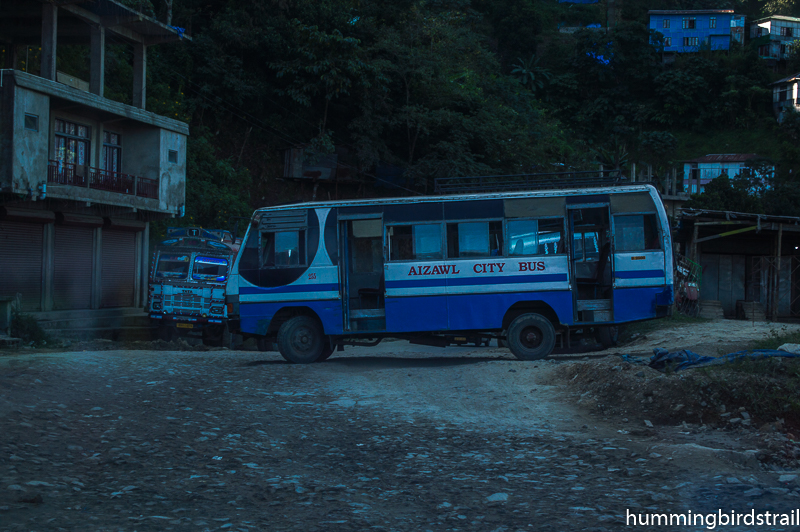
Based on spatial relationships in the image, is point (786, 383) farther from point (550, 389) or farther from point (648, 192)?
point (648, 192)

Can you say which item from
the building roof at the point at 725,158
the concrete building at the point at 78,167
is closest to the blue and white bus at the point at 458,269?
the concrete building at the point at 78,167

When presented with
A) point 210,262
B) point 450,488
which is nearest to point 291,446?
point 450,488

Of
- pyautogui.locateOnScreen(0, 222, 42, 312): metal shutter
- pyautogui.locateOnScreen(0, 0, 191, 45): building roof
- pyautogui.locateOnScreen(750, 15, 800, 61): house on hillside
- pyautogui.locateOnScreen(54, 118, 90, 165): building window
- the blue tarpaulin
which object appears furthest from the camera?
pyautogui.locateOnScreen(750, 15, 800, 61): house on hillside

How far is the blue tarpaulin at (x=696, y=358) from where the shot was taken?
28.8ft

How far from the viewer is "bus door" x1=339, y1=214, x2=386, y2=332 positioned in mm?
12992

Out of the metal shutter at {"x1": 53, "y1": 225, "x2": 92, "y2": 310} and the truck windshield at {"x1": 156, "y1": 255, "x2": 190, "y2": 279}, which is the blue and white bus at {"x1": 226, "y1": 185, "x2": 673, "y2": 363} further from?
the metal shutter at {"x1": 53, "y1": 225, "x2": 92, "y2": 310}

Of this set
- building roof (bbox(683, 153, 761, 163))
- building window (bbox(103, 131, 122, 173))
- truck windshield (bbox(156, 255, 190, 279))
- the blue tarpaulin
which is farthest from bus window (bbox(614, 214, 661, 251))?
building roof (bbox(683, 153, 761, 163))

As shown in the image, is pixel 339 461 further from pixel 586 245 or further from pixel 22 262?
pixel 22 262

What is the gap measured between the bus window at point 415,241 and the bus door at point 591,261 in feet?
8.37

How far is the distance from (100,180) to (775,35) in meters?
78.3

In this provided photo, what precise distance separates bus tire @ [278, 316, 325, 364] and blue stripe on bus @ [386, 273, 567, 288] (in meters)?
1.77

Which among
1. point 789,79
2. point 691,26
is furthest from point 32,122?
point 691,26

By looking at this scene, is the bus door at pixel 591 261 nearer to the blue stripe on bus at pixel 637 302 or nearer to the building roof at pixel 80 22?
the blue stripe on bus at pixel 637 302

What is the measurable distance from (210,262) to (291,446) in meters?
15.4
